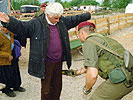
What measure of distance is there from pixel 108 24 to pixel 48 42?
34.0 feet

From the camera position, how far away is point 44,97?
3.14 meters

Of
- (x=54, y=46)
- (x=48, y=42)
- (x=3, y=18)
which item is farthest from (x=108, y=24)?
(x=3, y=18)

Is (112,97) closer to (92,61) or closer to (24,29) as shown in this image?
(92,61)

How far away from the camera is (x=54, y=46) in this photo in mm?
2889

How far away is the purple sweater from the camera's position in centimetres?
286

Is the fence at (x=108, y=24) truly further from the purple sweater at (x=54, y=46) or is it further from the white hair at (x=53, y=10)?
the white hair at (x=53, y=10)

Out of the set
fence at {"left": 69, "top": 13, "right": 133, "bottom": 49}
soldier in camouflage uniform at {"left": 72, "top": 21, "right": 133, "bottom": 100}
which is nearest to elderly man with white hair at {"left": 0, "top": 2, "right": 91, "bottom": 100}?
soldier in camouflage uniform at {"left": 72, "top": 21, "right": 133, "bottom": 100}

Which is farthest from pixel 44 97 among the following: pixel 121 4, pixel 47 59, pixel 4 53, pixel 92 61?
pixel 121 4

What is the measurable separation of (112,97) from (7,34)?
2.49 metres

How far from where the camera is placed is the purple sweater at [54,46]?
9.39 ft

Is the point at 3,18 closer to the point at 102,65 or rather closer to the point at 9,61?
the point at 102,65

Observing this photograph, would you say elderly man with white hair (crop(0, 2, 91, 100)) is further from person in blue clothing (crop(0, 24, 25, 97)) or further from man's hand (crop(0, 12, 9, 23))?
person in blue clothing (crop(0, 24, 25, 97))

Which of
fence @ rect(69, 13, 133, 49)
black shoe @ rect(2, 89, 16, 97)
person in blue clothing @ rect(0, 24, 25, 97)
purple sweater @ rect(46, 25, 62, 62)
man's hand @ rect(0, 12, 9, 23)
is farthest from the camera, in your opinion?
fence @ rect(69, 13, 133, 49)

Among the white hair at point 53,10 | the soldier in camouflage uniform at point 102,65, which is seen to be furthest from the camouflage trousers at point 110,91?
the white hair at point 53,10
